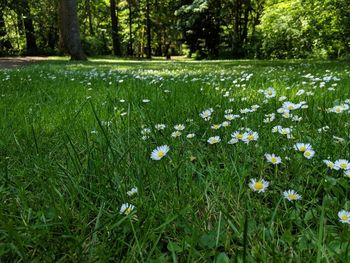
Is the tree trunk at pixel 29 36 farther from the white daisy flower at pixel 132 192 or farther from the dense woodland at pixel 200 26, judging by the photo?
the white daisy flower at pixel 132 192

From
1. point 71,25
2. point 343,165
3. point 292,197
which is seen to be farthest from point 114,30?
point 292,197

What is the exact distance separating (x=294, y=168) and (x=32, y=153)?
5.29 feet

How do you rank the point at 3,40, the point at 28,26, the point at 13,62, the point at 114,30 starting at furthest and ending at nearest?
the point at 114,30 → the point at 3,40 → the point at 28,26 → the point at 13,62

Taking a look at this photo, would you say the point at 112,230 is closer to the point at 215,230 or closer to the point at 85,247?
the point at 85,247

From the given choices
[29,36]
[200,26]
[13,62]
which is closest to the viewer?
[13,62]

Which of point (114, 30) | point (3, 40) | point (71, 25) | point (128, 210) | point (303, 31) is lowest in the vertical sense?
point (128, 210)

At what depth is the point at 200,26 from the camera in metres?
29.8

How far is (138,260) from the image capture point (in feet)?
3.45

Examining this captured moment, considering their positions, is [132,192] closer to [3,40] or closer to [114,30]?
[114,30]

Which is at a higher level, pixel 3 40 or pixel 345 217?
pixel 3 40

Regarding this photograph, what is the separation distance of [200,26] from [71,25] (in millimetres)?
14346

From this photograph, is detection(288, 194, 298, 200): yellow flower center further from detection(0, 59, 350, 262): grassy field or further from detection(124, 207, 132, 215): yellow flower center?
detection(124, 207, 132, 215): yellow flower center

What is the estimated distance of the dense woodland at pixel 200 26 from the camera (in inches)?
567

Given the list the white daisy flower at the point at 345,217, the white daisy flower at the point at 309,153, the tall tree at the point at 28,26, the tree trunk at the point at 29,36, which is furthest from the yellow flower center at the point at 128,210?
the tree trunk at the point at 29,36
